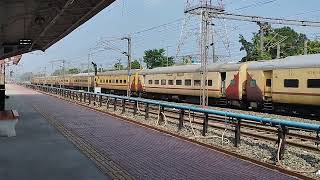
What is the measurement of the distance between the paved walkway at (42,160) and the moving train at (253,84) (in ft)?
41.8

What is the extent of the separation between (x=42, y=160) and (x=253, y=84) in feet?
61.3

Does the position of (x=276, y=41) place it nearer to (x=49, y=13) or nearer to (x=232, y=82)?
(x=232, y=82)

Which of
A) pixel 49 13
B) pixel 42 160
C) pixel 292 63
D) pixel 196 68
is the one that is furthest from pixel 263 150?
pixel 196 68

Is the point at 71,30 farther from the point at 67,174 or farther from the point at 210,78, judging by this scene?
the point at 67,174

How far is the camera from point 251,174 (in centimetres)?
875

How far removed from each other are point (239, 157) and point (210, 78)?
21948 mm

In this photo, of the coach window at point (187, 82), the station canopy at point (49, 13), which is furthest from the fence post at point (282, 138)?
the coach window at point (187, 82)

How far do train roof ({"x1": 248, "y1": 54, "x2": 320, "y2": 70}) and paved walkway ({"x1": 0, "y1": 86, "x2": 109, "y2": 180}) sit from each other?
12826mm

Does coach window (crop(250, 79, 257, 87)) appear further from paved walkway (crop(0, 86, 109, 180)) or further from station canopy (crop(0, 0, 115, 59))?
paved walkway (crop(0, 86, 109, 180))

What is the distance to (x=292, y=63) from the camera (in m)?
23.6

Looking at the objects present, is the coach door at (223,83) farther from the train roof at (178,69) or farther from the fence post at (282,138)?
the fence post at (282,138)

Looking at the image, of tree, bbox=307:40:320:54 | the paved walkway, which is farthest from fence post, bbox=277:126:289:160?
tree, bbox=307:40:320:54

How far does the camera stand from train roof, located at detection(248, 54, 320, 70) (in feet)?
71.9

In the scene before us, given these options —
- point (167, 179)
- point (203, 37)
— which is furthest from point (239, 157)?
point (203, 37)
